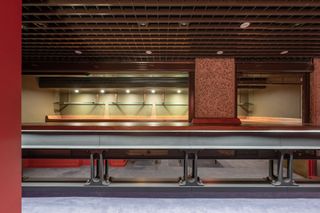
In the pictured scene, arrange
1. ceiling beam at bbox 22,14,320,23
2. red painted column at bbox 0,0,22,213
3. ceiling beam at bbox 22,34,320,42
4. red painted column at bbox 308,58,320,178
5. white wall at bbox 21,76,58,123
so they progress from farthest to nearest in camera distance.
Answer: white wall at bbox 21,76,58,123
red painted column at bbox 308,58,320,178
ceiling beam at bbox 22,34,320,42
ceiling beam at bbox 22,14,320,23
red painted column at bbox 0,0,22,213

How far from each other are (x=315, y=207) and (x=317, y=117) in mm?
3695

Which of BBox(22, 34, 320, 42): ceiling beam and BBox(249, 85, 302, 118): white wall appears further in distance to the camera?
BBox(249, 85, 302, 118): white wall

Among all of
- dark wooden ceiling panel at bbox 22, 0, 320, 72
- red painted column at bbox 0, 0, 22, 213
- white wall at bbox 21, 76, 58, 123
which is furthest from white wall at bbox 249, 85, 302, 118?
red painted column at bbox 0, 0, 22, 213

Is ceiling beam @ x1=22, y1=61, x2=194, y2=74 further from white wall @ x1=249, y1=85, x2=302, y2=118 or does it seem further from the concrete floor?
white wall @ x1=249, y1=85, x2=302, y2=118

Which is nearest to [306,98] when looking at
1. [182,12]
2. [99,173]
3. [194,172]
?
[194,172]

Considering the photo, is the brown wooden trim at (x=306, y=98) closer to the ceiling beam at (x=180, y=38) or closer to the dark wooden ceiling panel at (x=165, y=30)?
the dark wooden ceiling panel at (x=165, y=30)

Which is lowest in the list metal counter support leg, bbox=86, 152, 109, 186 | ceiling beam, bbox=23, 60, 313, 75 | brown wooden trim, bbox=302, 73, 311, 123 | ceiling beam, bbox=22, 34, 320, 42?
metal counter support leg, bbox=86, 152, 109, 186

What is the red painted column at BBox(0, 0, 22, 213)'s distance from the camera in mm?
1150

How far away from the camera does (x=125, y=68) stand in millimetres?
5816

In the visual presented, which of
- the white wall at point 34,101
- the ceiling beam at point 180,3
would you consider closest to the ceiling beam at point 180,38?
the ceiling beam at point 180,3

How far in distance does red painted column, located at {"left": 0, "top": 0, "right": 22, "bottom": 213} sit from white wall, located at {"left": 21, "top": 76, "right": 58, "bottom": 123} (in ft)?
23.6

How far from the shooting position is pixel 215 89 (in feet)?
18.9

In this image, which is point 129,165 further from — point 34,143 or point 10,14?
point 10,14

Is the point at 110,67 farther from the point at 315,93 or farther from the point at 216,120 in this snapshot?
the point at 315,93
